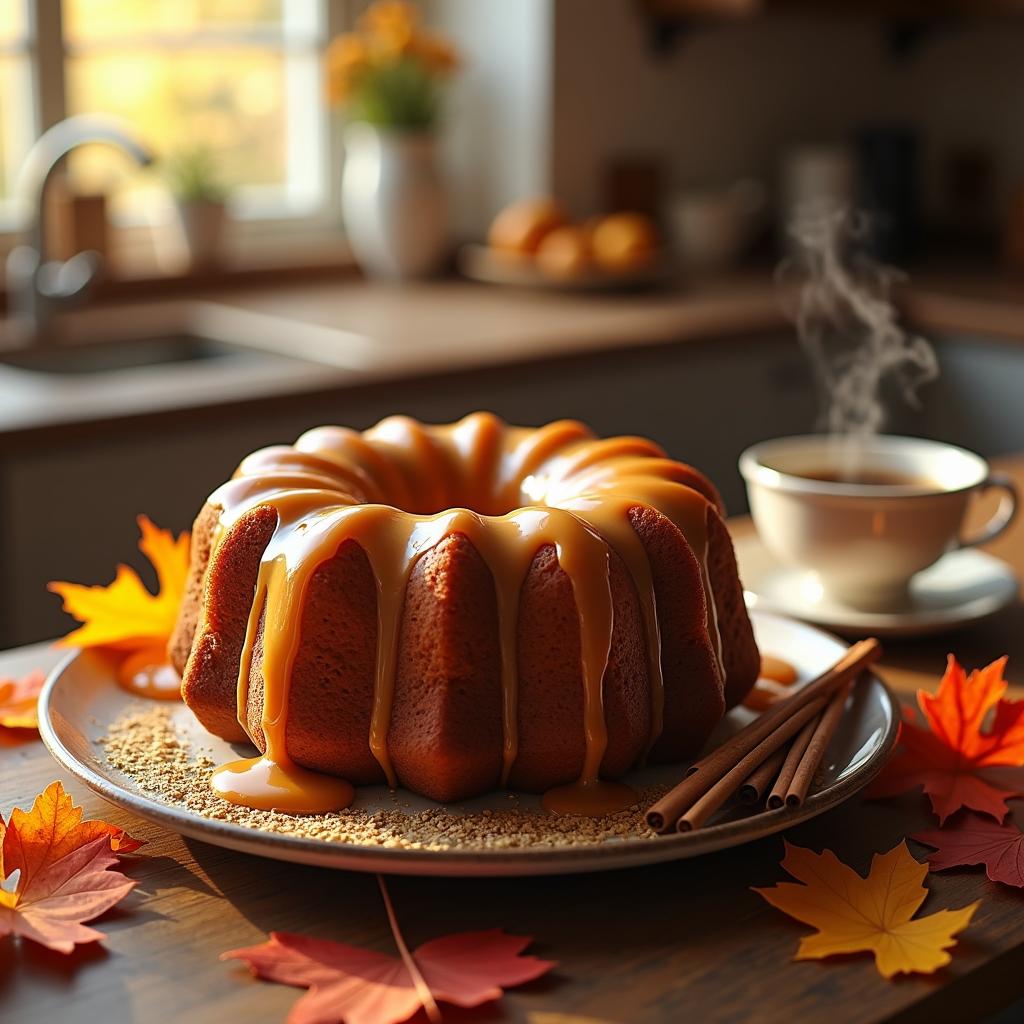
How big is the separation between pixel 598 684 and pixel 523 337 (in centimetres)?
175

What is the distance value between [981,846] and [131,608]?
1.84ft

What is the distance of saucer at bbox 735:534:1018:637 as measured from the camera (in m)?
1.08

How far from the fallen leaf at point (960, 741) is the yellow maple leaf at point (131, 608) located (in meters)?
0.47

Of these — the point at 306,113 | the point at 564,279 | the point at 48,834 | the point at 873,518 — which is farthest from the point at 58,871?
the point at 306,113

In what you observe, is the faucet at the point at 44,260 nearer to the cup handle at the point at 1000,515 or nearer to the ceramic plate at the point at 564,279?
the ceramic plate at the point at 564,279

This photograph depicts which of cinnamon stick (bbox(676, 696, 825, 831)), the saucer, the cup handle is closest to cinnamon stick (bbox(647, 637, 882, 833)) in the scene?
cinnamon stick (bbox(676, 696, 825, 831))

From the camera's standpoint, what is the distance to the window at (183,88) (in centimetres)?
277

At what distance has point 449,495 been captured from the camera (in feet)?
3.16

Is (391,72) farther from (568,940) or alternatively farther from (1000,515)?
(568,940)

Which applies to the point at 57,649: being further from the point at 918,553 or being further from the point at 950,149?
the point at 950,149

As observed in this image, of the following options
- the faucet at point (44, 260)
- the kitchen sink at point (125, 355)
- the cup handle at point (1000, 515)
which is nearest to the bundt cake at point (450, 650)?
the cup handle at point (1000, 515)

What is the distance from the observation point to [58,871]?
0.71 meters

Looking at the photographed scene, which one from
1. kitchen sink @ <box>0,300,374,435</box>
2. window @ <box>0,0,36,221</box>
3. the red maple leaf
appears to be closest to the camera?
the red maple leaf

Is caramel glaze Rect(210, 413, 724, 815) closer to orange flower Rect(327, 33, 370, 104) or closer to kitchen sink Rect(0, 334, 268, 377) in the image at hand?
kitchen sink Rect(0, 334, 268, 377)
